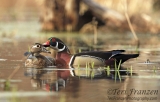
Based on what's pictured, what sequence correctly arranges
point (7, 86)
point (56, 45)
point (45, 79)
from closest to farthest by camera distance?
point (7, 86) < point (45, 79) < point (56, 45)

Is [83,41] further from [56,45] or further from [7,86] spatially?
[7,86]

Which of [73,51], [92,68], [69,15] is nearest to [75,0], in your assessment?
[69,15]

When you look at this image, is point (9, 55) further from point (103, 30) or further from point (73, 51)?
point (103, 30)

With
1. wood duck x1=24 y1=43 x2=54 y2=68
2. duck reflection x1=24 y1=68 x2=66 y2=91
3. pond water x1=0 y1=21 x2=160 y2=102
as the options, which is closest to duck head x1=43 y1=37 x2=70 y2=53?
wood duck x1=24 y1=43 x2=54 y2=68

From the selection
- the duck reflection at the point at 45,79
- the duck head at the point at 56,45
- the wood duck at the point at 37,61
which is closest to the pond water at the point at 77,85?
the duck reflection at the point at 45,79

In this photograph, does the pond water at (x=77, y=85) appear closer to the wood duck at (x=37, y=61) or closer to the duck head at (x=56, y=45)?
the wood duck at (x=37, y=61)

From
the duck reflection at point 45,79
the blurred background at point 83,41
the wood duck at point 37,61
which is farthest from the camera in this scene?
the wood duck at point 37,61

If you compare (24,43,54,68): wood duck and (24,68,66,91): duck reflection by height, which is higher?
(24,43,54,68): wood duck

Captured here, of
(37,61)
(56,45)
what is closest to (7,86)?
(37,61)

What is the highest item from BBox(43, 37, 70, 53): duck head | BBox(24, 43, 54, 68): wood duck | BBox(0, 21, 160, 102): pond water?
BBox(43, 37, 70, 53): duck head

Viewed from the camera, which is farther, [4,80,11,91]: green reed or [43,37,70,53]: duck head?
[43,37,70,53]: duck head

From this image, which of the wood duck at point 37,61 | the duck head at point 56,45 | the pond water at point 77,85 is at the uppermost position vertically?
the duck head at point 56,45

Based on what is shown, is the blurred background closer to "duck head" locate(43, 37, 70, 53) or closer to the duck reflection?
the duck reflection

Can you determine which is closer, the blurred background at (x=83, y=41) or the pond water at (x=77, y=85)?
the pond water at (x=77, y=85)
